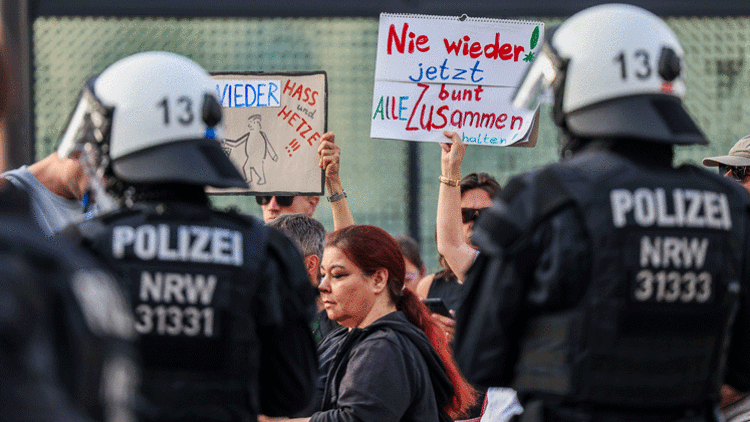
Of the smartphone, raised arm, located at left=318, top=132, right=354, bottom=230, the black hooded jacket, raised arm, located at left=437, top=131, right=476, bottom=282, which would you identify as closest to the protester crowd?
the black hooded jacket

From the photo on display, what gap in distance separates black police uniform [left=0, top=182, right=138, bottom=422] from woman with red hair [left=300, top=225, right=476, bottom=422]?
1970mm

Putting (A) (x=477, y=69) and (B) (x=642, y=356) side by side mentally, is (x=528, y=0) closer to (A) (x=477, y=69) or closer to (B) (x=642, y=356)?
(A) (x=477, y=69)

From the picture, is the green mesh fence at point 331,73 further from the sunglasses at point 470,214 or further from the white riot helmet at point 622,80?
the white riot helmet at point 622,80

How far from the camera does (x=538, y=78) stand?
260 centimetres

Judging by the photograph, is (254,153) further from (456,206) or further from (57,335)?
(57,335)

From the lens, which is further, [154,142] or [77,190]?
[77,190]

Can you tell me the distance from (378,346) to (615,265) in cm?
132

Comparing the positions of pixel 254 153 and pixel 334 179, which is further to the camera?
pixel 254 153

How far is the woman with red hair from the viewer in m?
3.26

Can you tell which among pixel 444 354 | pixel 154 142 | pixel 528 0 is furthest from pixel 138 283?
pixel 528 0

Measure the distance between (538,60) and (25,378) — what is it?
184 centimetres

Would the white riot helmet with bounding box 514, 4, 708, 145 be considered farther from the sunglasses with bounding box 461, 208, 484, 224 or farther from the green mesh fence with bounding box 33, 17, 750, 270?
the green mesh fence with bounding box 33, 17, 750, 270

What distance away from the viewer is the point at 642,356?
223cm

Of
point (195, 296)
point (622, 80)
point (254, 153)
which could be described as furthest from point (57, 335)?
point (254, 153)
